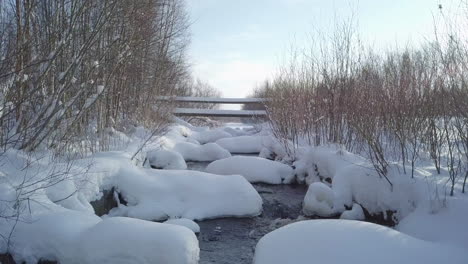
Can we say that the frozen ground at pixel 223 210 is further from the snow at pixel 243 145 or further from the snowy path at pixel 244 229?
the snow at pixel 243 145

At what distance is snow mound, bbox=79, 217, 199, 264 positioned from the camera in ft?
11.3

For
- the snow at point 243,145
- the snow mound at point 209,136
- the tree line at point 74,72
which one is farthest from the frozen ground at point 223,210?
the snow mound at point 209,136

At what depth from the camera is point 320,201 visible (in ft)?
20.0

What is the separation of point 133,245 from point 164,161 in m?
5.76

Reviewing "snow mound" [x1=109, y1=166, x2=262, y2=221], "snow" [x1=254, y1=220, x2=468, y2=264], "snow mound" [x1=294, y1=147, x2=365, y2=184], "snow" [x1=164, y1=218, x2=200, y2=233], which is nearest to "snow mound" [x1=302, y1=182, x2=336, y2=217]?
"snow mound" [x1=109, y1=166, x2=262, y2=221]

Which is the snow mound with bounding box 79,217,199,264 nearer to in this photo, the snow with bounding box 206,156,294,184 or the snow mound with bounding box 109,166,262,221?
the snow mound with bounding box 109,166,262,221

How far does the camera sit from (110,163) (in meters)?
6.02

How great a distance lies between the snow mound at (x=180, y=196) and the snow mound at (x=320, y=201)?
32.1 inches

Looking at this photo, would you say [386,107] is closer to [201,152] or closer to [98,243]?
[98,243]

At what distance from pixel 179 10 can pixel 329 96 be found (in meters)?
9.35

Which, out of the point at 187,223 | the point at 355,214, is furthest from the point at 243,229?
the point at 355,214

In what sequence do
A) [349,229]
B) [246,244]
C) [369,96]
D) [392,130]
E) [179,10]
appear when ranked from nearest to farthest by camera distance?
[349,229] → [246,244] → [392,130] → [369,96] → [179,10]

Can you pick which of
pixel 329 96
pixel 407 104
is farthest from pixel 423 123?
pixel 329 96

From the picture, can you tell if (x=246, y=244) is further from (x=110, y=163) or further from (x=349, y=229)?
(x=110, y=163)
